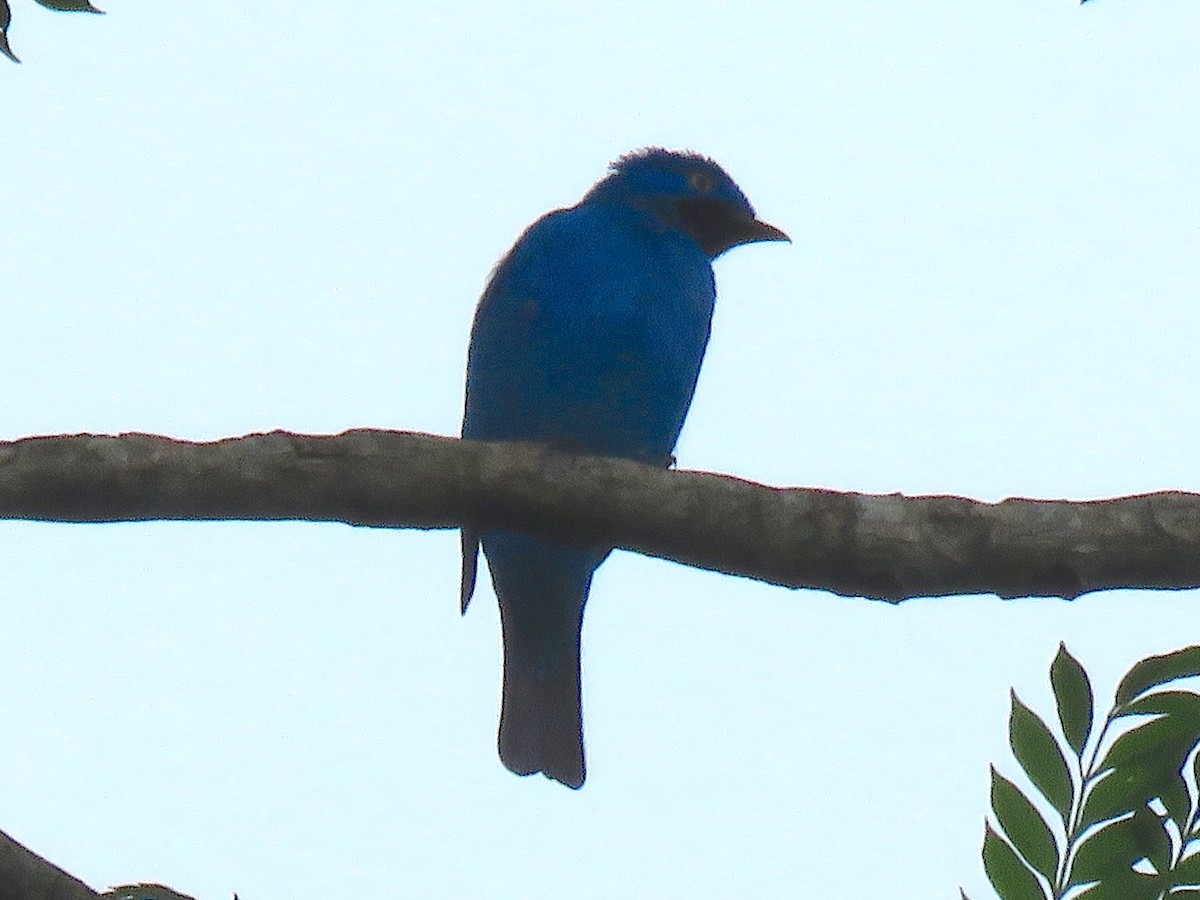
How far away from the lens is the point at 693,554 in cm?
338

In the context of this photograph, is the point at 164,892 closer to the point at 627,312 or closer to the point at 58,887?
the point at 58,887

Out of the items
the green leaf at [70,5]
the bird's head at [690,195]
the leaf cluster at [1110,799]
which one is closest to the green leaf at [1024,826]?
the leaf cluster at [1110,799]

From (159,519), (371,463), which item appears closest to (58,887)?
(159,519)

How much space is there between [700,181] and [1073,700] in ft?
12.8

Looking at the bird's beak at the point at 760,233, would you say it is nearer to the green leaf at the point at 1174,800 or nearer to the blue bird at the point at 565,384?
the blue bird at the point at 565,384

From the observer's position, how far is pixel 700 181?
6.40 m

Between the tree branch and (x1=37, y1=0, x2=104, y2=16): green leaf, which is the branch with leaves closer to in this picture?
(x1=37, y1=0, x2=104, y2=16): green leaf

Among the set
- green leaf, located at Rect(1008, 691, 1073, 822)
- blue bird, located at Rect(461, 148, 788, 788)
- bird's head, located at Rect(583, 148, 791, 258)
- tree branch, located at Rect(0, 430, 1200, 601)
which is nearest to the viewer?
green leaf, located at Rect(1008, 691, 1073, 822)

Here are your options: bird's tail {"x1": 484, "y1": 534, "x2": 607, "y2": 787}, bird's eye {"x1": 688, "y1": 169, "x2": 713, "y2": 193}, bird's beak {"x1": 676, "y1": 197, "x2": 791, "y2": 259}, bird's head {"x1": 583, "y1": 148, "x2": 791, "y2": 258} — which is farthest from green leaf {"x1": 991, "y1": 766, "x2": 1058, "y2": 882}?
bird's eye {"x1": 688, "y1": 169, "x2": 713, "y2": 193}

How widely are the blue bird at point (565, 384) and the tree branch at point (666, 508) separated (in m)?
1.64

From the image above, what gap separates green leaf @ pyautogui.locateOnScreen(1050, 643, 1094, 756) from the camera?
278cm

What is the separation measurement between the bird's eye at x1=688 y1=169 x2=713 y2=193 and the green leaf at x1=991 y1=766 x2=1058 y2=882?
12.6ft

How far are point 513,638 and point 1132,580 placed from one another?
2571mm

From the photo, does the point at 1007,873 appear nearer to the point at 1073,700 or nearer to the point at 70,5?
the point at 1073,700
